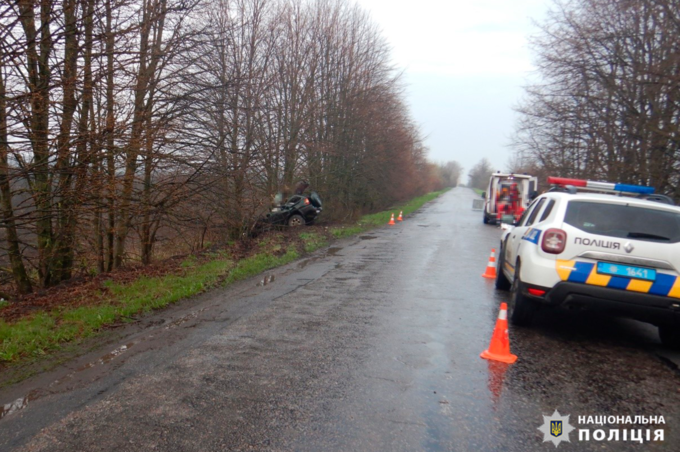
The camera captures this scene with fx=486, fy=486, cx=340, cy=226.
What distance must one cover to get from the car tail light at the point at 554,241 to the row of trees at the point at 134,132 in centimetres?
602

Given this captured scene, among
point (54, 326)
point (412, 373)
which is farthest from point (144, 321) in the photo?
point (412, 373)

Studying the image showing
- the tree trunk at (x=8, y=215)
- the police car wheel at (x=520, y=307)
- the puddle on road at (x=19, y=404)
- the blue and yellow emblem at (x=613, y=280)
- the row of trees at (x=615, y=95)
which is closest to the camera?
the puddle on road at (x=19, y=404)

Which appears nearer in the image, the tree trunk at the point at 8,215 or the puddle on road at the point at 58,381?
the puddle on road at the point at 58,381

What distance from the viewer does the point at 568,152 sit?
2164 centimetres

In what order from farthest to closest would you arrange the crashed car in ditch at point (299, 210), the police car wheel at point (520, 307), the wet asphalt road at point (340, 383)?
1. the crashed car in ditch at point (299, 210)
2. the police car wheel at point (520, 307)
3. the wet asphalt road at point (340, 383)

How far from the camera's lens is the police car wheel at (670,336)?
549 cm

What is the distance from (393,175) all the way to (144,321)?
32.3 m

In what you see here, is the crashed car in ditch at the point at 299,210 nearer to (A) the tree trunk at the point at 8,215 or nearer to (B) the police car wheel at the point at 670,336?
(A) the tree trunk at the point at 8,215

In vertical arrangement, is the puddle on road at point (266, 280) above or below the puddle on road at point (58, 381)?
below

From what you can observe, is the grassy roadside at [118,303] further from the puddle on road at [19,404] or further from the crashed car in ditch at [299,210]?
the crashed car in ditch at [299,210]

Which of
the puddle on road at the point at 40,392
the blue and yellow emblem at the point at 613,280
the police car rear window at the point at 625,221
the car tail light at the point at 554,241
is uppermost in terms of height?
the police car rear window at the point at 625,221

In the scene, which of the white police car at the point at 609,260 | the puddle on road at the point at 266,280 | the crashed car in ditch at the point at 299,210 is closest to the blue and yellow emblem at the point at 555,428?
the white police car at the point at 609,260

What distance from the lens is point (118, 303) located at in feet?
24.3

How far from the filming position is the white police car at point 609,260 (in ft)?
16.6
